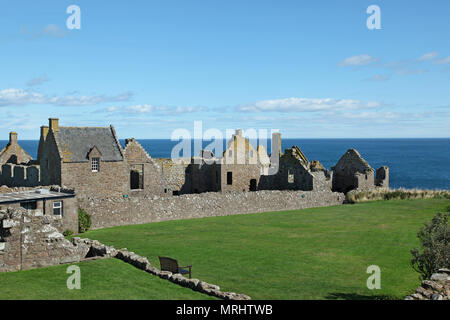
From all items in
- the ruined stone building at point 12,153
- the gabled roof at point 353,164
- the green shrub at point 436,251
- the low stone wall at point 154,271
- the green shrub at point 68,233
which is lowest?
the green shrub at point 68,233

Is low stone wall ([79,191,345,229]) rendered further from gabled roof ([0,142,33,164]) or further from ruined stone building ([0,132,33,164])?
gabled roof ([0,142,33,164])

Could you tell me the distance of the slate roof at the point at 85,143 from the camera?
137ft

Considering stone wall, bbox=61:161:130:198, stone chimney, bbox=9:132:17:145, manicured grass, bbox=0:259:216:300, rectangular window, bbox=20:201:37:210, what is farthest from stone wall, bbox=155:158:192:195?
manicured grass, bbox=0:259:216:300

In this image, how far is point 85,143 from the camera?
43062 mm

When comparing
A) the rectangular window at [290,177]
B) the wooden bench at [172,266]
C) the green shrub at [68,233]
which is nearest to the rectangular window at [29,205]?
the green shrub at [68,233]

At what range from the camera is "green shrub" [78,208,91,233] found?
32500mm

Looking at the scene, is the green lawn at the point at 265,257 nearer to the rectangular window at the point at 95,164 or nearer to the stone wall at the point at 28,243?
the stone wall at the point at 28,243

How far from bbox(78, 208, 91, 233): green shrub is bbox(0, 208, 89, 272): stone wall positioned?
43.6ft

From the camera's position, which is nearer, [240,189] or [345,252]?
[345,252]

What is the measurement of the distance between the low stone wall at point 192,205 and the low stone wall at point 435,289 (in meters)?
24.5
